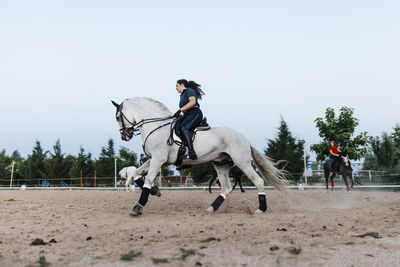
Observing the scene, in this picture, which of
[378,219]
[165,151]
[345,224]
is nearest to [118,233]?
[165,151]

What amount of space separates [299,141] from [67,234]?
27489mm

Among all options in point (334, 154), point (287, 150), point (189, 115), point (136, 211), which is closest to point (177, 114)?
point (189, 115)

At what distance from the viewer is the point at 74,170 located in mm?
38844

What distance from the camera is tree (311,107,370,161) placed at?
31.8 m

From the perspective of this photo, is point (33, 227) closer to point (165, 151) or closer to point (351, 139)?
point (165, 151)

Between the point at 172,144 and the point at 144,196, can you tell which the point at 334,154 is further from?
the point at 144,196

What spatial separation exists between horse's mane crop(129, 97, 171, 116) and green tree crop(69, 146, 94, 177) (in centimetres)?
3379

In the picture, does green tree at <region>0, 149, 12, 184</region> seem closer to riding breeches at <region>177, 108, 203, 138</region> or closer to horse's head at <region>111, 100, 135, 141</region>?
horse's head at <region>111, 100, 135, 141</region>

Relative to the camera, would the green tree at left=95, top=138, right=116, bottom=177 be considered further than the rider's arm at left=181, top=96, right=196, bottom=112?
Yes

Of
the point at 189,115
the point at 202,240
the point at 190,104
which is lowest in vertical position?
the point at 202,240

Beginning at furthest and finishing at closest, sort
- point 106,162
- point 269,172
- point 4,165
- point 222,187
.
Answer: point 4,165 → point 106,162 → point 269,172 → point 222,187

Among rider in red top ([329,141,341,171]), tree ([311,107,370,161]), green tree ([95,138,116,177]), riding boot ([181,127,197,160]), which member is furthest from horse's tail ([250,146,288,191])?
green tree ([95,138,116,177])

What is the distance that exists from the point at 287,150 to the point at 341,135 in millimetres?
7443

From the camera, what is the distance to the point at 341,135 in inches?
1267
